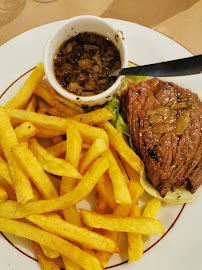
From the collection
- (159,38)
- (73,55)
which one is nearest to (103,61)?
(73,55)

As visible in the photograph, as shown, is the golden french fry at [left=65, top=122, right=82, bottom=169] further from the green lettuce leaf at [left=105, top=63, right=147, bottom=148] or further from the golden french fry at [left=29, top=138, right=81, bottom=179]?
the green lettuce leaf at [left=105, top=63, right=147, bottom=148]

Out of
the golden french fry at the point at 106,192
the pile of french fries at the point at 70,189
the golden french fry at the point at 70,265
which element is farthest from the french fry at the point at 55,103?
the golden french fry at the point at 70,265

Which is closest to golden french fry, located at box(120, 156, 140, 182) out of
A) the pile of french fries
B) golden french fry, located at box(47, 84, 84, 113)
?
the pile of french fries

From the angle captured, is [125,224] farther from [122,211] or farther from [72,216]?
[72,216]

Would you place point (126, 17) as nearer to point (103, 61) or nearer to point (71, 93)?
point (103, 61)

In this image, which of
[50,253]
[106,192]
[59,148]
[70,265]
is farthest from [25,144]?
[70,265]

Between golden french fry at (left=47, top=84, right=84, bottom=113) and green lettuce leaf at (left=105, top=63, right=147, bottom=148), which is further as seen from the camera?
green lettuce leaf at (left=105, top=63, right=147, bottom=148)

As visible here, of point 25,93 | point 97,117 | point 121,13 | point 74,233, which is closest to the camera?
point 74,233
